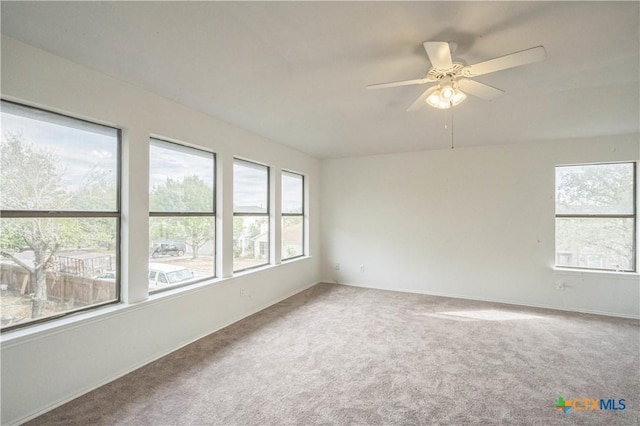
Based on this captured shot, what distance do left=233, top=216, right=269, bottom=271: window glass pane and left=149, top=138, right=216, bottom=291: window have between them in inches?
15.7

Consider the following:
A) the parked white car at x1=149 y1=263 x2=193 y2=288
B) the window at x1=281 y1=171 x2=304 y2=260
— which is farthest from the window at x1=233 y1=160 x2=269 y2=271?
the parked white car at x1=149 y1=263 x2=193 y2=288

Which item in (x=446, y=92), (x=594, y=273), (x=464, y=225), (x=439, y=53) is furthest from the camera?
(x=464, y=225)

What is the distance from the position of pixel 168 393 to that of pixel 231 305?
4.79 ft

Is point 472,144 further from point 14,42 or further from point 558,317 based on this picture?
point 14,42

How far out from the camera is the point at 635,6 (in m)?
1.63

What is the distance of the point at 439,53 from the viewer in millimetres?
1799

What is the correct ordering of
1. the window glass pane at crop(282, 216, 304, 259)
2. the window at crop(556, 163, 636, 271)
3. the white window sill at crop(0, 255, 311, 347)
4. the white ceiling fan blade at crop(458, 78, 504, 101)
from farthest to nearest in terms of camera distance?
the window glass pane at crop(282, 216, 304, 259)
the window at crop(556, 163, 636, 271)
the white ceiling fan blade at crop(458, 78, 504, 101)
the white window sill at crop(0, 255, 311, 347)

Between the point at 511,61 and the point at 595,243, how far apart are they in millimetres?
4028

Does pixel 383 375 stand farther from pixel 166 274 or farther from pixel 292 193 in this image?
pixel 292 193

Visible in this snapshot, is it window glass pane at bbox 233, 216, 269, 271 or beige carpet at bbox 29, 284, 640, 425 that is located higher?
window glass pane at bbox 233, 216, 269, 271

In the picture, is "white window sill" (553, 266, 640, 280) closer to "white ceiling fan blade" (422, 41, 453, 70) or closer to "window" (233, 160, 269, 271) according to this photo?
"white ceiling fan blade" (422, 41, 453, 70)

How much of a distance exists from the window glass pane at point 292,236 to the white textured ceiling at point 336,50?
2202 mm

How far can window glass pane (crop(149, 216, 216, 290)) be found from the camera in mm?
2982

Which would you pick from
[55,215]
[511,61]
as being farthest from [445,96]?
[55,215]
